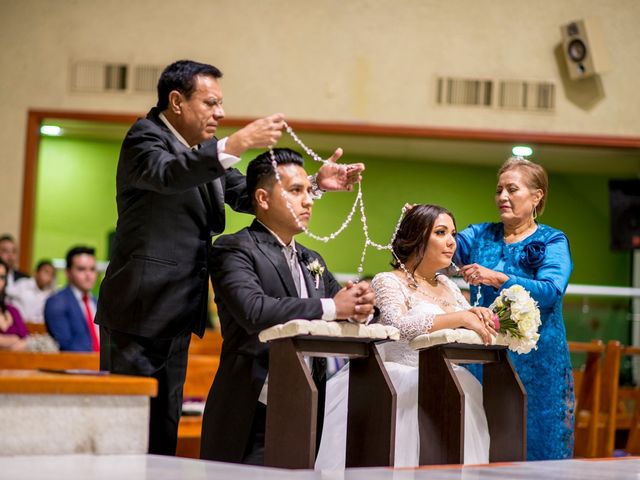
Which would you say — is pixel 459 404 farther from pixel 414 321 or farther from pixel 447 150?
pixel 447 150

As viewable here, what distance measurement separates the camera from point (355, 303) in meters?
2.68

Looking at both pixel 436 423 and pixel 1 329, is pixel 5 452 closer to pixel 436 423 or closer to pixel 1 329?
pixel 436 423

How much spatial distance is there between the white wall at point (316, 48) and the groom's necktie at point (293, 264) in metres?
5.10

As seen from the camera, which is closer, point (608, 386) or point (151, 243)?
point (151, 243)

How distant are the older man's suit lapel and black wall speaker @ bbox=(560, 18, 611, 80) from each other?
5.51 m

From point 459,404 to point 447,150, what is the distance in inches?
295

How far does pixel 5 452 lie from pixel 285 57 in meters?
6.26

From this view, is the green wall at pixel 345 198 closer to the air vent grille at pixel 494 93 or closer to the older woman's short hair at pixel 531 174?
the air vent grille at pixel 494 93

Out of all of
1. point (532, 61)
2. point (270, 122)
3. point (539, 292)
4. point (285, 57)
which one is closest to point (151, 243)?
point (270, 122)

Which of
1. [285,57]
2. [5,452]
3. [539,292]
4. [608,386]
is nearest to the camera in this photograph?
[5,452]

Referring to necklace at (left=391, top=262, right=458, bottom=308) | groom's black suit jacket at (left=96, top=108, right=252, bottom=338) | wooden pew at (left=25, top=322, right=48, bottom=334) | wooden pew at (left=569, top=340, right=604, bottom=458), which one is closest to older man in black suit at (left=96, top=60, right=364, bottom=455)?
groom's black suit jacket at (left=96, top=108, right=252, bottom=338)

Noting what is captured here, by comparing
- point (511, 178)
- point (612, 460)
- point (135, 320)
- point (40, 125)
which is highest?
point (40, 125)

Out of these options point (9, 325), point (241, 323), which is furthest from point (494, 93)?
point (241, 323)

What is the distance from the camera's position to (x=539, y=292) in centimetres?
335
